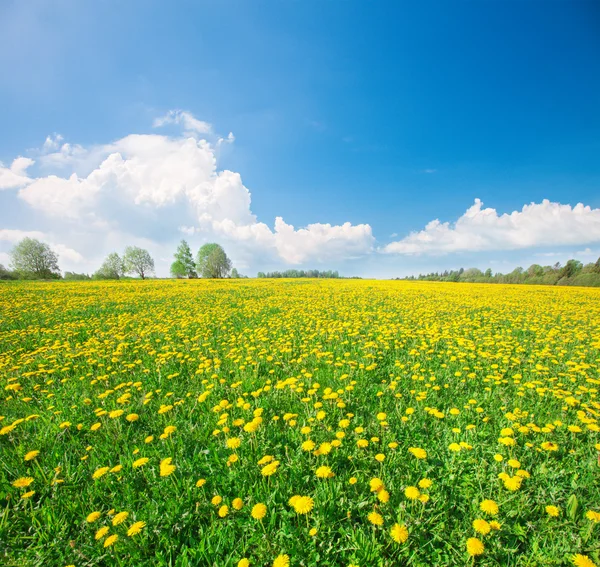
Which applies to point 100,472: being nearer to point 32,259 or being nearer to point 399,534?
point 399,534

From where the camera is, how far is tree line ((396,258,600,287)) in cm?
4450

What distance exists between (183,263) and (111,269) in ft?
53.3

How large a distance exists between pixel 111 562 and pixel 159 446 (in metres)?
1.11

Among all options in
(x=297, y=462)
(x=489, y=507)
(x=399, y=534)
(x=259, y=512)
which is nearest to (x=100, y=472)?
(x=259, y=512)

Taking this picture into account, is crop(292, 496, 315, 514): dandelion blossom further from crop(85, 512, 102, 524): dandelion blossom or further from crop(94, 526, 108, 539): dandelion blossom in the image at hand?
crop(85, 512, 102, 524): dandelion blossom

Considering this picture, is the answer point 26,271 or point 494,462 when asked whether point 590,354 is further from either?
point 26,271

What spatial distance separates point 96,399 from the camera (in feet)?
12.6

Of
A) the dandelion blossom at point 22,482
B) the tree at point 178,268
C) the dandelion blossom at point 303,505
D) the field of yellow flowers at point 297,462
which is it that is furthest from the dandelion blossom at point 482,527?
the tree at point 178,268

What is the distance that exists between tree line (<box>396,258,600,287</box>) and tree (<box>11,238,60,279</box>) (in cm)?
8697

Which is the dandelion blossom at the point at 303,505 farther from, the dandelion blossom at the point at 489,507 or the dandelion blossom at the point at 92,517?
the dandelion blossom at the point at 92,517

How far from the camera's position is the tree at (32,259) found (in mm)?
50000

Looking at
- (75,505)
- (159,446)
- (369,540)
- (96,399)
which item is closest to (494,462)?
(369,540)

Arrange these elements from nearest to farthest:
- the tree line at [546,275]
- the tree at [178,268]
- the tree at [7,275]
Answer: the tree line at [546,275] → the tree at [7,275] → the tree at [178,268]

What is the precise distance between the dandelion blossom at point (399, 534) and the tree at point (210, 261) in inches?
2580
